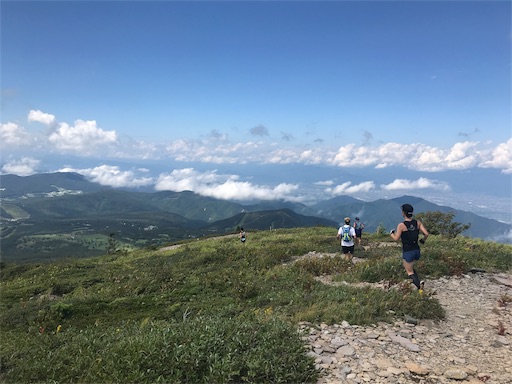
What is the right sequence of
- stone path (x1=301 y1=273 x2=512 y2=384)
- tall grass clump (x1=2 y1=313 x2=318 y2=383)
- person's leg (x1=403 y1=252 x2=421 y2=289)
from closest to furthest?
tall grass clump (x1=2 y1=313 x2=318 y2=383), stone path (x1=301 y1=273 x2=512 y2=384), person's leg (x1=403 y1=252 x2=421 y2=289)

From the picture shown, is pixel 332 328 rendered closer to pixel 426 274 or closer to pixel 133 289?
pixel 426 274

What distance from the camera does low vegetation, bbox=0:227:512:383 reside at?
606 centimetres

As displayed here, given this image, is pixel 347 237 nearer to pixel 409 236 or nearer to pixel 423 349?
pixel 409 236

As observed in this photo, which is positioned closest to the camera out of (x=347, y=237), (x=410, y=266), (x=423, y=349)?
(x=423, y=349)

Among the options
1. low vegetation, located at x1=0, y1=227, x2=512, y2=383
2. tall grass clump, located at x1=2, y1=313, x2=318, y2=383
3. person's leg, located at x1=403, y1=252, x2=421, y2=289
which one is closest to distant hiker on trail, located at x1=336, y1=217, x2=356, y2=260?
low vegetation, located at x1=0, y1=227, x2=512, y2=383

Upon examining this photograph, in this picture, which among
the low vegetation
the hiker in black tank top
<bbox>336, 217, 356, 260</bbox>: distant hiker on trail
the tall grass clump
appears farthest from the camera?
<bbox>336, 217, 356, 260</bbox>: distant hiker on trail

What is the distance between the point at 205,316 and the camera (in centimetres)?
955

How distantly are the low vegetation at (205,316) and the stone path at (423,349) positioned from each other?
19.2 inches

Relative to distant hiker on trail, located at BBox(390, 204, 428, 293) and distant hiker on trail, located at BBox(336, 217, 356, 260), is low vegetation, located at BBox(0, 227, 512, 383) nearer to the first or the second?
distant hiker on trail, located at BBox(390, 204, 428, 293)

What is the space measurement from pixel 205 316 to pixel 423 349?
6.00 m

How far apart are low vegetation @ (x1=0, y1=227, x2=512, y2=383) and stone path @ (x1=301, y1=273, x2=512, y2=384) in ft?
1.60

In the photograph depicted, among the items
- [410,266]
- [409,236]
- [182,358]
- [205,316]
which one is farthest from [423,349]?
[205,316]

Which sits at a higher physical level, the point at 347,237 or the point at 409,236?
the point at 409,236

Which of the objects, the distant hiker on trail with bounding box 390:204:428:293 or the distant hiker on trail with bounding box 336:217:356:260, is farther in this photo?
the distant hiker on trail with bounding box 336:217:356:260
